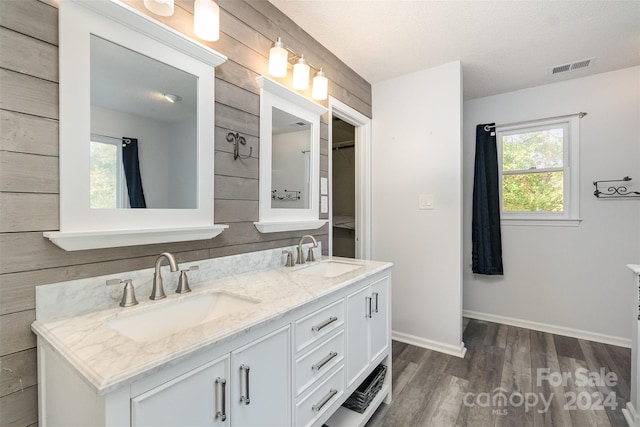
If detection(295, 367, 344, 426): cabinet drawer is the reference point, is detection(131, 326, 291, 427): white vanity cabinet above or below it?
above

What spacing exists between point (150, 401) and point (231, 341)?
9.6 inches

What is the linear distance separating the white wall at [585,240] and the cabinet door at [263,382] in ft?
9.90

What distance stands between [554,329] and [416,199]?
76.7 inches

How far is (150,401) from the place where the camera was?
0.73 m

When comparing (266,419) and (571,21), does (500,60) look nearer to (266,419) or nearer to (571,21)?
(571,21)

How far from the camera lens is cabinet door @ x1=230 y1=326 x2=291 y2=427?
946 mm

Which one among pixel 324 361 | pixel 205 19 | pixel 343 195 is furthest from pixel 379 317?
pixel 343 195

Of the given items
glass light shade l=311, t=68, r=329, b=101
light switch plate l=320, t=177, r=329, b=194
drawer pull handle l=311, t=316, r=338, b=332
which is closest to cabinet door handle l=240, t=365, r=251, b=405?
drawer pull handle l=311, t=316, r=338, b=332

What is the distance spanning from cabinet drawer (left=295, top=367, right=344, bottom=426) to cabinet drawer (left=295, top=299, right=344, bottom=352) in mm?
218

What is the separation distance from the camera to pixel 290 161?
1.99 metres

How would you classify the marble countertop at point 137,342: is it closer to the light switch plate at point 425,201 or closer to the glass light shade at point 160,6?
the glass light shade at point 160,6

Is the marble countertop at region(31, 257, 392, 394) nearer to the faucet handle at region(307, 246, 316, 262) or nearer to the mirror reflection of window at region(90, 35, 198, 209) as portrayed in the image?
the mirror reflection of window at region(90, 35, 198, 209)

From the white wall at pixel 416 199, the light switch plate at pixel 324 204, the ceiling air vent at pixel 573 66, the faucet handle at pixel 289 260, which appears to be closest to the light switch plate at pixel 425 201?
the white wall at pixel 416 199

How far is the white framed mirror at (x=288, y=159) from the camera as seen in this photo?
1763 mm
